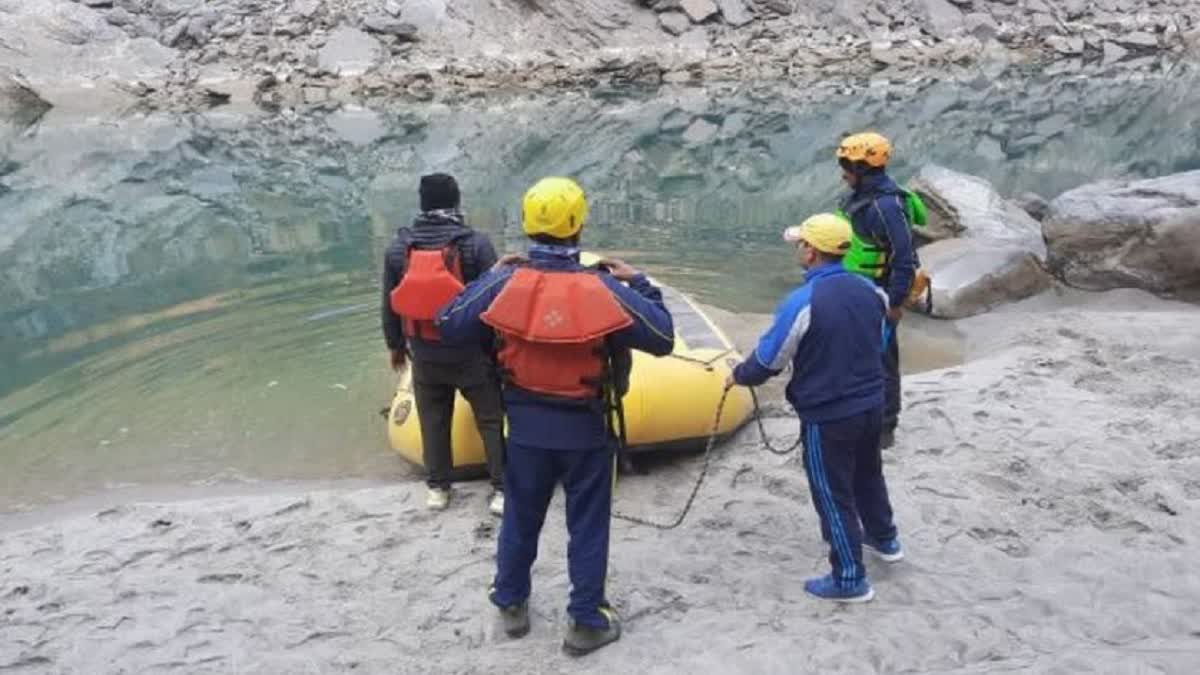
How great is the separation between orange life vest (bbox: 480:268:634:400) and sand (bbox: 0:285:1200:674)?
0.91 metres

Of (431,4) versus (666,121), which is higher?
(431,4)

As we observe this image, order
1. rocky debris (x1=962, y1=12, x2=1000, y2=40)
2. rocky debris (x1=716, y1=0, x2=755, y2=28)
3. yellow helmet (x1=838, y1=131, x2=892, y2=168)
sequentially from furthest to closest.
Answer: rocky debris (x1=962, y1=12, x2=1000, y2=40), rocky debris (x1=716, y1=0, x2=755, y2=28), yellow helmet (x1=838, y1=131, x2=892, y2=168)

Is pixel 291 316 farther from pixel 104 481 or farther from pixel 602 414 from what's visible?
pixel 602 414

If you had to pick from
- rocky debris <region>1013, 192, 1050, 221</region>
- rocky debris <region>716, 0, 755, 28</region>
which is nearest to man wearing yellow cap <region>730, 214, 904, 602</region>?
rocky debris <region>1013, 192, 1050, 221</region>

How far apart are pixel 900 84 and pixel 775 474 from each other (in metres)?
23.2

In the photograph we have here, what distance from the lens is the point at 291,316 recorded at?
8922mm

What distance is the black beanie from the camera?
459 centimetres

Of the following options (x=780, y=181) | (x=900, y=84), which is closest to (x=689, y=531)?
(x=780, y=181)

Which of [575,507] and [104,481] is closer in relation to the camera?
[575,507]

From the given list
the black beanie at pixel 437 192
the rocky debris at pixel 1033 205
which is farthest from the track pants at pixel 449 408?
the rocky debris at pixel 1033 205

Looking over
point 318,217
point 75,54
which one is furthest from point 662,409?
point 75,54

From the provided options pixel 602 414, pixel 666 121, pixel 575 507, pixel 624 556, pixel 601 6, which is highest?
pixel 601 6

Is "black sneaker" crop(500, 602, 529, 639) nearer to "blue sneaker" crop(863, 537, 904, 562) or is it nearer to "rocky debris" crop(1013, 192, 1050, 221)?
"blue sneaker" crop(863, 537, 904, 562)

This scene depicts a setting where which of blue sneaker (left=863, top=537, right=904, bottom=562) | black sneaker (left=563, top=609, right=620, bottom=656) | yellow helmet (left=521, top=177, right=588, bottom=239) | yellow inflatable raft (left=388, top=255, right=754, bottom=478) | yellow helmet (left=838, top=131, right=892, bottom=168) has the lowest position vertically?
black sneaker (left=563, top=609, right=620, bottom=656)
